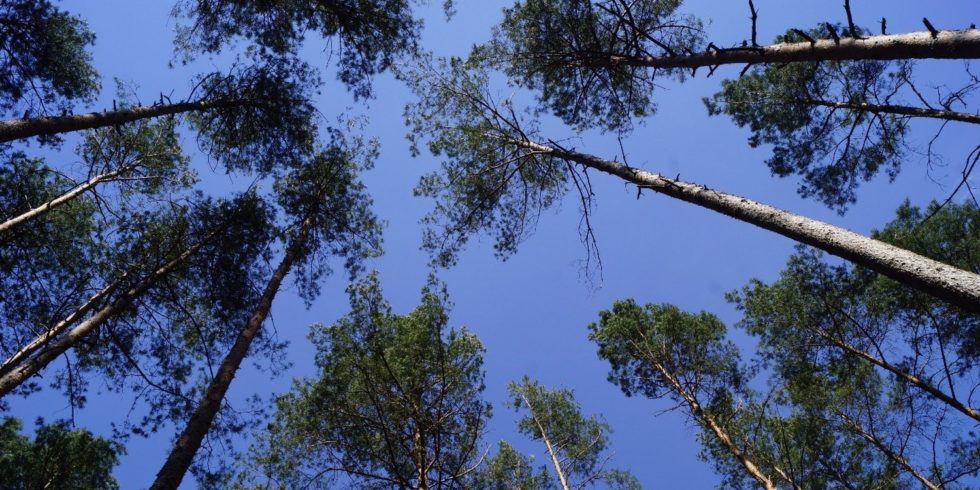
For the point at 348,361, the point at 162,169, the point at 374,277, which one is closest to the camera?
the point at 348,361

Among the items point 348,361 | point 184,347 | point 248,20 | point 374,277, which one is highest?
point 248,20

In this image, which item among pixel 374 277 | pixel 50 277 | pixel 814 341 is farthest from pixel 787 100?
pixel 50 277

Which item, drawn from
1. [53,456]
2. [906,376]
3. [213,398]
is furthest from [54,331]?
[906,376]

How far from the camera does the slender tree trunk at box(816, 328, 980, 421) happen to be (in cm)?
840

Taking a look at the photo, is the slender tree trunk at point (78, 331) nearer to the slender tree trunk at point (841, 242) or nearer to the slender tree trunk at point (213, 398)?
the slender tree trunk at point (213, 398)

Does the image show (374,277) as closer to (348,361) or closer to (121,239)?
(348,361)

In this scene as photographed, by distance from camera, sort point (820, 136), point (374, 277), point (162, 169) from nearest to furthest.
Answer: point (374, 277) < point (820, 136) < point (162, 169)

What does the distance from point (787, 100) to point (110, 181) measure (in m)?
13.9

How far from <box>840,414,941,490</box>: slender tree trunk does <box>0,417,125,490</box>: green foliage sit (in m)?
13.9

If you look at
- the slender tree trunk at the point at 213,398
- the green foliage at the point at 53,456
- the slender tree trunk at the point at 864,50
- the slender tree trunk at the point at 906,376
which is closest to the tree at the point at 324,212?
the slender tree trunk at the point at 213,398

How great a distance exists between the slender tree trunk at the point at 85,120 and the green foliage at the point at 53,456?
485 cm

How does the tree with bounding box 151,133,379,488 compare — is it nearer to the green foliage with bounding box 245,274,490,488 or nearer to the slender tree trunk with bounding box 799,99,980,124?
the green foliage with bounding box 245,274,490,488

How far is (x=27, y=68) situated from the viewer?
26.7ft

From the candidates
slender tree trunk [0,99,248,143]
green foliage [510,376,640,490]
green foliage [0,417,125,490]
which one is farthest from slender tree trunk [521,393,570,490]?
slender tree trunk [0,99,248,143]
